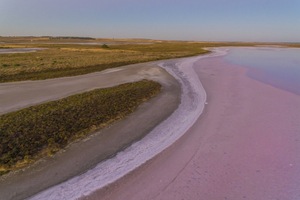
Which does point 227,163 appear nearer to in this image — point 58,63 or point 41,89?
point 41,89

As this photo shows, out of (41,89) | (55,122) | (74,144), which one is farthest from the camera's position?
(41,89)

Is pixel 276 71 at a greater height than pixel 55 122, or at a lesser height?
lesser

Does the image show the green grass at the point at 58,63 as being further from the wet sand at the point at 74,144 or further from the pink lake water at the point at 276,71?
the pink lake water at the point at 276,71

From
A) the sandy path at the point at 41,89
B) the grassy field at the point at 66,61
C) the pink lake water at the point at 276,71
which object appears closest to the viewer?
the sandy path at the point at 41,89

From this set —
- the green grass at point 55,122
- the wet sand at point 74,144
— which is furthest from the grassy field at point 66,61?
the green grass at point 55,122

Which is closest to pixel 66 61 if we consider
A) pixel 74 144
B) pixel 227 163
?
pixel 74 144

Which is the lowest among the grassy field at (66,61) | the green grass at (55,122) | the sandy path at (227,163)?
the grassy field at (66,61)
